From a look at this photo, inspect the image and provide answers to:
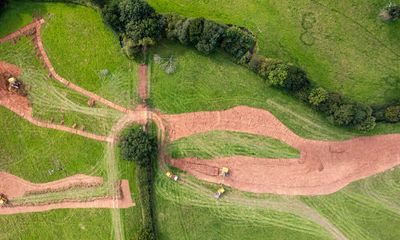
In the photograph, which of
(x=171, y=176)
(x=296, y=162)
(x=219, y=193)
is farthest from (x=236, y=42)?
(x=219, y=193)

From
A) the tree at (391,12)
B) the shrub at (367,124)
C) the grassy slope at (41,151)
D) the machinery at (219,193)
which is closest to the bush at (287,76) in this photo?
the shrub at (367,124)

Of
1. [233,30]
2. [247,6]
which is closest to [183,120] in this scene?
[233,30]

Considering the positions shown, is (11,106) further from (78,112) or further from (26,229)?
(26,229)

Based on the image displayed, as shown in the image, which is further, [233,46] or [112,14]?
[233,46]

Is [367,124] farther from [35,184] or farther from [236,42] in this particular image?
[35,184]

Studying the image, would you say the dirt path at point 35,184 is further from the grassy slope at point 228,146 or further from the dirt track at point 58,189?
the grassy slope at point 228,146

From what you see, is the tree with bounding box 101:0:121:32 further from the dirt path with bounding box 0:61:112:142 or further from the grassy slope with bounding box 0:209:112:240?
the grassy slope with bounding box 0:209:112:240
